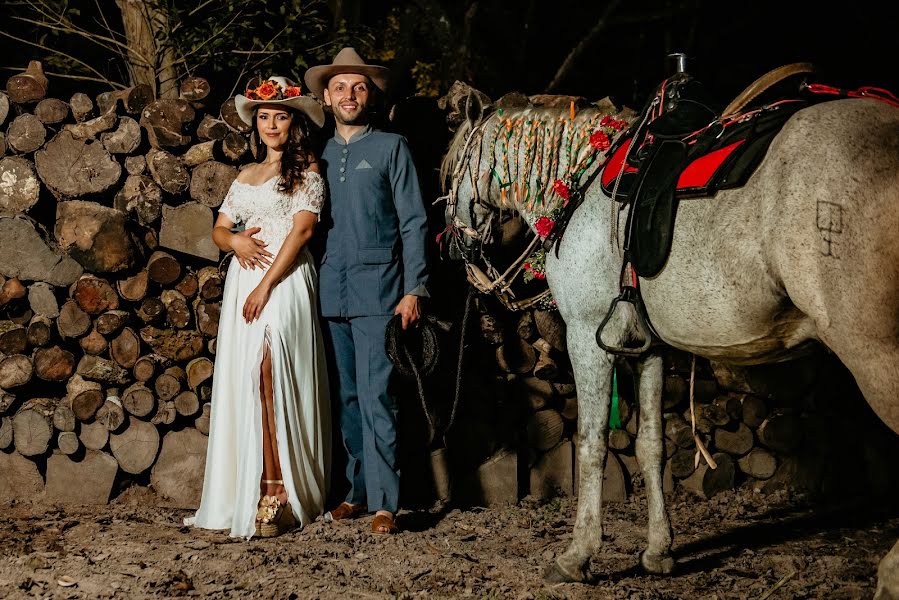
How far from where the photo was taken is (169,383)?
4.61m

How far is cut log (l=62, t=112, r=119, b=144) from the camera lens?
458 cm

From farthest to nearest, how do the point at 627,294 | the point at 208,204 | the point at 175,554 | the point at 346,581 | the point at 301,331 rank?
the point at 208,204, the point at 301,331, the point at 175,554, the point at 346,581, the point at 627,294

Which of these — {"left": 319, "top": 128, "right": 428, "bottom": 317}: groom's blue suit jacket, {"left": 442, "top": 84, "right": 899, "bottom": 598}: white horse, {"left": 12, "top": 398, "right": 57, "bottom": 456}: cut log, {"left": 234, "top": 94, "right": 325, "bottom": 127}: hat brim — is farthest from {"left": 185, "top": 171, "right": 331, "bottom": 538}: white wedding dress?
{"left": 12, "top": 398, "right": 57, "bottom": 456}: cut log

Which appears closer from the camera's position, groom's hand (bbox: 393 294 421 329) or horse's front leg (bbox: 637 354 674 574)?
horse's front leg (bbox: 637 354 674 574)

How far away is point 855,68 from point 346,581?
9692 mm

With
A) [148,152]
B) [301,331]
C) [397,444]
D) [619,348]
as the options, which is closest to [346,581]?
[397,444]

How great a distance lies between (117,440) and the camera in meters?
4.68

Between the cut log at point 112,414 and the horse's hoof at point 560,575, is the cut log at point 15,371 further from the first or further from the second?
the horse's hoof at point 560,575

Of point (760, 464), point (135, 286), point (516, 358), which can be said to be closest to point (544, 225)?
point (516, 358)

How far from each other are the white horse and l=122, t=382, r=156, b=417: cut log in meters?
1.98

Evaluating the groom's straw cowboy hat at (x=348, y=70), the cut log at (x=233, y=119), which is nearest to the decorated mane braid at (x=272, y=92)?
the groom's straw cowboy hat at (x=348, y=70)

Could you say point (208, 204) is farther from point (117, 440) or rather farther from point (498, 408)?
point (498, 408)

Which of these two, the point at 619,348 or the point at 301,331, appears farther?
the point at 301,331

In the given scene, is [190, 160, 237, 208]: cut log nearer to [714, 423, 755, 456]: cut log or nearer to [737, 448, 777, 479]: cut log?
[714, 423, 755, 456]: cut log
